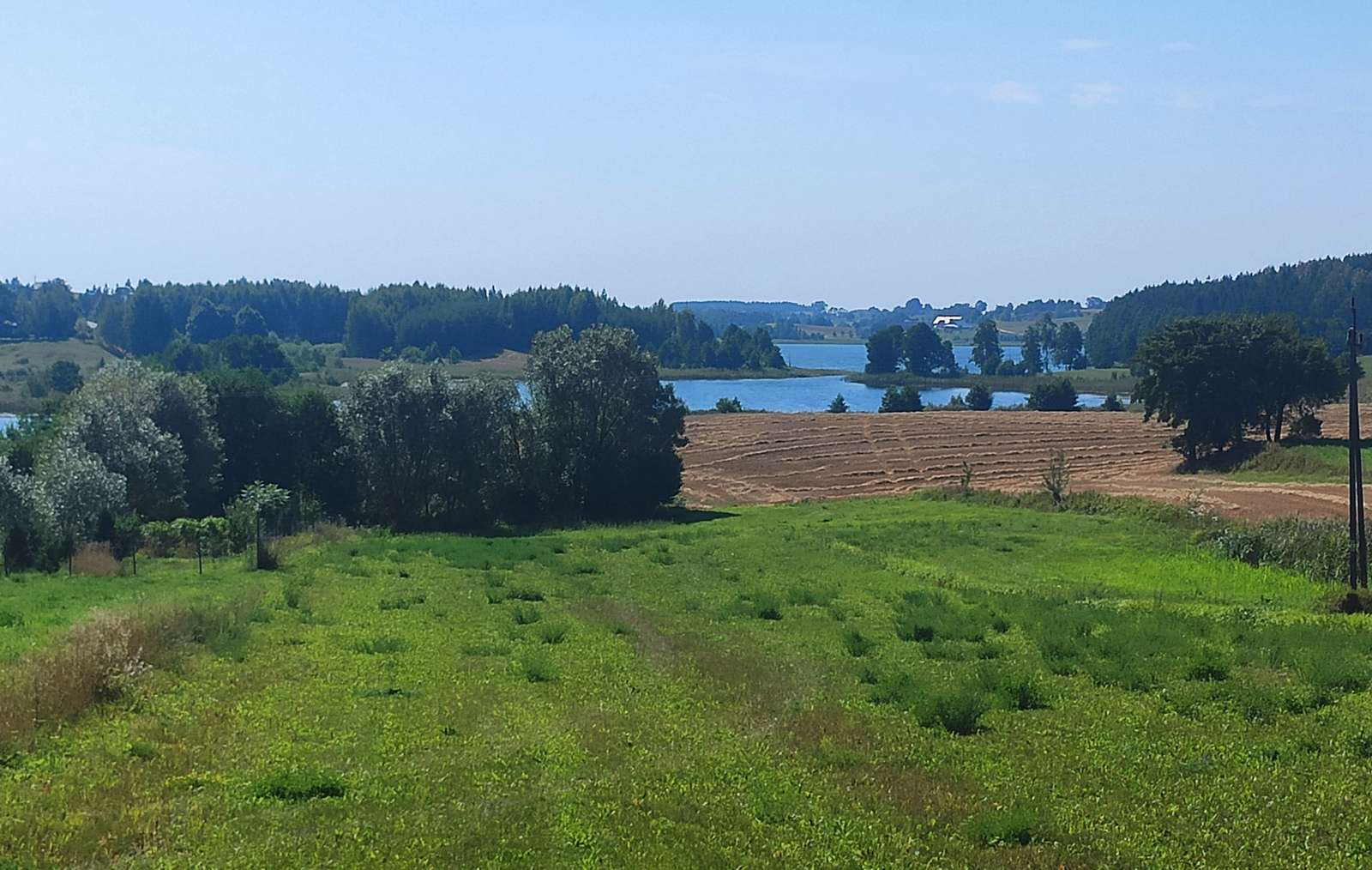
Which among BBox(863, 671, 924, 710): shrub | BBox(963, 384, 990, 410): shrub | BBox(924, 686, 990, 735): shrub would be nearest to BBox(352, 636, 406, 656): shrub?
BBox(863, 671, 924, 710): shrub

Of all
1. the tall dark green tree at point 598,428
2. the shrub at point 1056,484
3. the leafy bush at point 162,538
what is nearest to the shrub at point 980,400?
the shrub at point 1056,484

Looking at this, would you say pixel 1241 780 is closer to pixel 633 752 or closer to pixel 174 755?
pixel 633 752

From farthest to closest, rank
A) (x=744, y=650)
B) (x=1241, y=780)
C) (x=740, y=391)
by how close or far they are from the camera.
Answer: (x=740, y=391), (x=744, y=650), (x=1241, y=780)

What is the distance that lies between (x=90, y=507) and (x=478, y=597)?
71.8ft

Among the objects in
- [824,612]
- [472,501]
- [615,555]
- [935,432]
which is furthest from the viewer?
[935,432]

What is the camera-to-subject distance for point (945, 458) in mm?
91500

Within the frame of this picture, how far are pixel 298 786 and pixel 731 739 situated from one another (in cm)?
465

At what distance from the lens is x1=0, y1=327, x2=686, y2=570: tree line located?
5691cm

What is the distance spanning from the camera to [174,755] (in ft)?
41.6

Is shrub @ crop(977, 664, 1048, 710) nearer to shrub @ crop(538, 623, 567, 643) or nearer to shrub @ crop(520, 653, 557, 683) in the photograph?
shrub @ crop(520, 653, 557, 683)

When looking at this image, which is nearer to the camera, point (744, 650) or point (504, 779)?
point (504, 779)

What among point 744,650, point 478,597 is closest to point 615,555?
point 478,597

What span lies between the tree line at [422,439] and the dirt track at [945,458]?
505 inches

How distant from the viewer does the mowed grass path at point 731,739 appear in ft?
33.3
